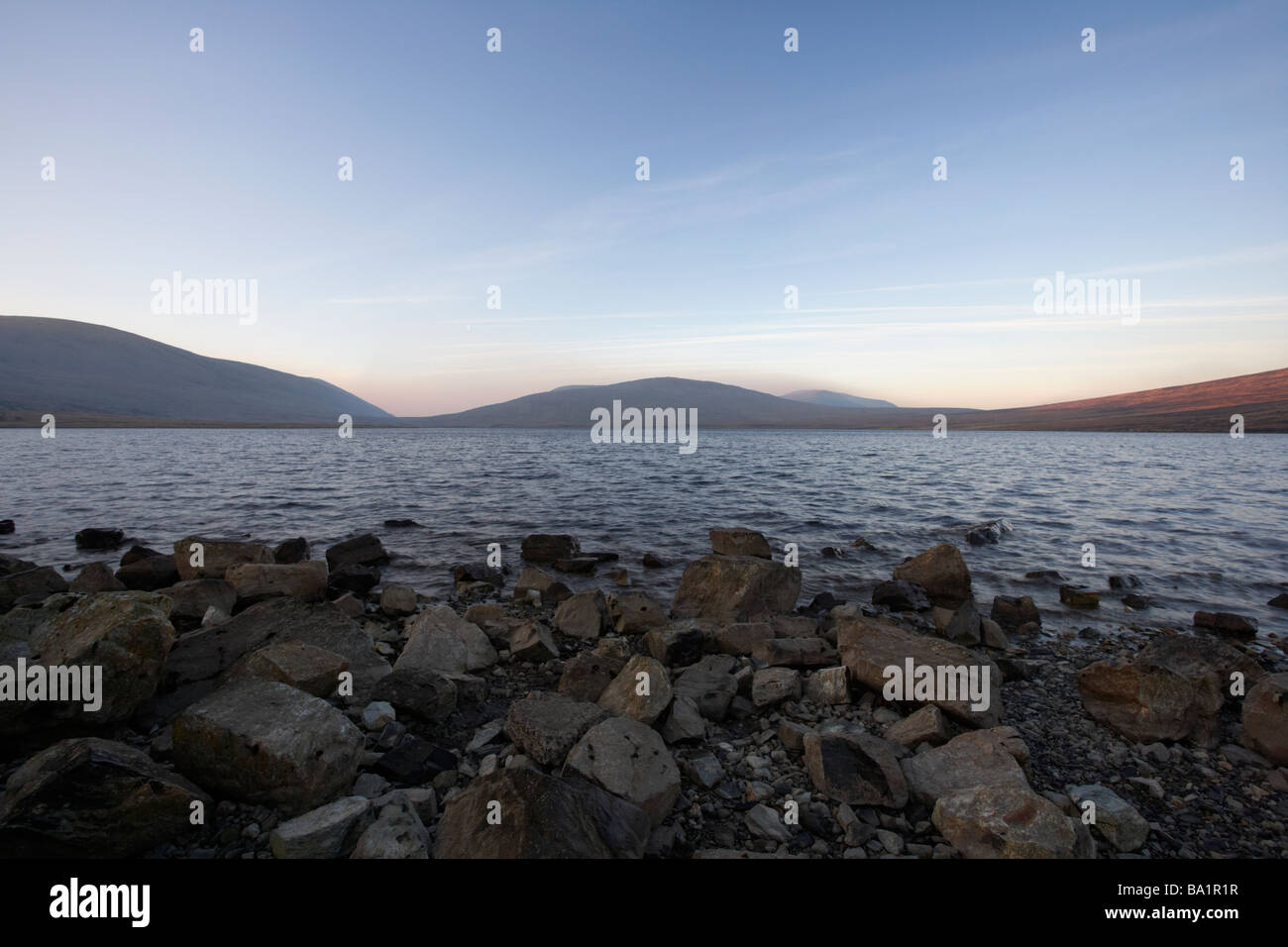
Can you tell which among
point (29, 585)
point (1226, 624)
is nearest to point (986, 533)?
point (1226, 624)

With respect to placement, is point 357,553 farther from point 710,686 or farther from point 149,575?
point 710,686

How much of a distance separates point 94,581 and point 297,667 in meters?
10.1

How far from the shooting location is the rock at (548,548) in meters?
18.9

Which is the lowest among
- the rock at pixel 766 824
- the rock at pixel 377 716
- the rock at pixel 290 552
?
the rock at pixel 766 824

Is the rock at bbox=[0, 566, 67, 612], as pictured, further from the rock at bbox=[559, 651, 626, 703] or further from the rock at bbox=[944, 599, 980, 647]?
the rock at bbox=[944, 599, 980, 647]

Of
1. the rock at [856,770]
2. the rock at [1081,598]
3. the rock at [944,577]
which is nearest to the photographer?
the rock at [856,770]

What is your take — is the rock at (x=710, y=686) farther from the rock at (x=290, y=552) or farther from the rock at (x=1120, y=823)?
the rock at (x=290, y=552)

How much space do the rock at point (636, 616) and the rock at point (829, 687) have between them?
390cm

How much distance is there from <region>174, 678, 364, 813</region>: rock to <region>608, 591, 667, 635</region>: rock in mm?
6504

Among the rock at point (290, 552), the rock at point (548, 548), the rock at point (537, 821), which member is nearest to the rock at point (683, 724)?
the rock at point (537, 821)

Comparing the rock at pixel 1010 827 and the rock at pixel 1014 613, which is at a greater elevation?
the rock at pixel 1010 827

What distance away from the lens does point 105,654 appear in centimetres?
662
